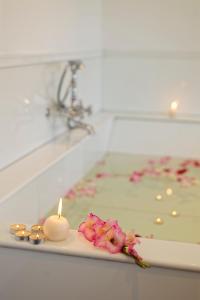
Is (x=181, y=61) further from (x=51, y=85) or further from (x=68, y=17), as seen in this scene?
(x=51, y=85)

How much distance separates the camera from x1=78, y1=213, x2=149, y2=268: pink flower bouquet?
1028mm

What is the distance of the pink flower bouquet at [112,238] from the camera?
1.03m

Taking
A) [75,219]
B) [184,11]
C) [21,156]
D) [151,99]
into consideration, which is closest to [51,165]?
[21,156]

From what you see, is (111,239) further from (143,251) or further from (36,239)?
(36,239)

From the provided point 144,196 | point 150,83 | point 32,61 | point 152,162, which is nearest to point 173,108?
point 150,83

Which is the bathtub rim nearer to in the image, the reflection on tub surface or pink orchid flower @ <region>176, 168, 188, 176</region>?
the reflection on tub surface

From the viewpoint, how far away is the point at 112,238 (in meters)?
1.06

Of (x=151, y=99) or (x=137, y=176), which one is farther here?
(x=151, y=99)

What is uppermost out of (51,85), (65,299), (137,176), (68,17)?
(68,17)

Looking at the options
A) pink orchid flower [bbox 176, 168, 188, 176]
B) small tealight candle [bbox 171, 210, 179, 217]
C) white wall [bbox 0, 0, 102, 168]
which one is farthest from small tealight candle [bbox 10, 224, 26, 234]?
pink orchid flower [bbox 176, 168, 188, 176]

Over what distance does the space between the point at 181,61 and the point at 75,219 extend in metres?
1.67

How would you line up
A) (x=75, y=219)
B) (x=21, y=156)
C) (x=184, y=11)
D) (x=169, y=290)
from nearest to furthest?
1. (x=169, y=290)
2. (x=75, y=219)
3. (x=21, y=156)
4. (x=184, y=11)

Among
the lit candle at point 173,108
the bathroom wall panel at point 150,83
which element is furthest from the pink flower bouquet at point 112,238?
the bathroom wall panel at point 150,83

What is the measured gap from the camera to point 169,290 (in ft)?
3.36
